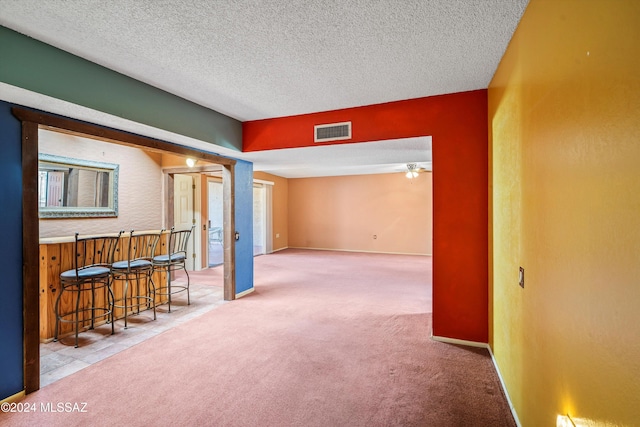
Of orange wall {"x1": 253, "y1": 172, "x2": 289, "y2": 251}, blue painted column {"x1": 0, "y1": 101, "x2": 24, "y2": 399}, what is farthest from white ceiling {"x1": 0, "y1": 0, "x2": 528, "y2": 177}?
orange wall {"x1": 253, "y1": 172, "x2": 289, "y2": 251}

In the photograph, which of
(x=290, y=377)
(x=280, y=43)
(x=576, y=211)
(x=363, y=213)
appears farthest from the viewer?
(x=363, y=213)

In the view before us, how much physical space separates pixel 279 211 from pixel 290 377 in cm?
715

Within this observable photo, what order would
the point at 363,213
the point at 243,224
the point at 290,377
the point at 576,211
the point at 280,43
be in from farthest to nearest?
1. the point at 363,213
2. the point at 243,224
3. the point at 290,377
4. the point at 280,43
5. the point at 576,211

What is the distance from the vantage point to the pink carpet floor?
1.86m

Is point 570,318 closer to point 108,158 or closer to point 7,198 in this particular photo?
point 7,198

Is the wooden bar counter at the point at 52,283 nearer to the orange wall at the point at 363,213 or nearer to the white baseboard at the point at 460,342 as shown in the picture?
the white baseboard at the point at 460,342

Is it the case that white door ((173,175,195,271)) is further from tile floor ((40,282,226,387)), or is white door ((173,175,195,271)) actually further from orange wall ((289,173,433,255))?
orange wall ((289,173,433,255))

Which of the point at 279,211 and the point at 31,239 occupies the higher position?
the point at 279,211

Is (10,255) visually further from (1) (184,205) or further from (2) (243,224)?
(1) (184,205)

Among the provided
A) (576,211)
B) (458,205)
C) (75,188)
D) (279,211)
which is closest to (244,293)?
(75,188)

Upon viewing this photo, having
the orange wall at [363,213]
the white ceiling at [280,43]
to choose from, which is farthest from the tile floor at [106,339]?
the orange wall at [363,213]

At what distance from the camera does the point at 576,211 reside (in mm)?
1070

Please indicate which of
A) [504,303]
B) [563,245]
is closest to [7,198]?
[563,245]

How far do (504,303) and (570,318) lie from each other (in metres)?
1.11
